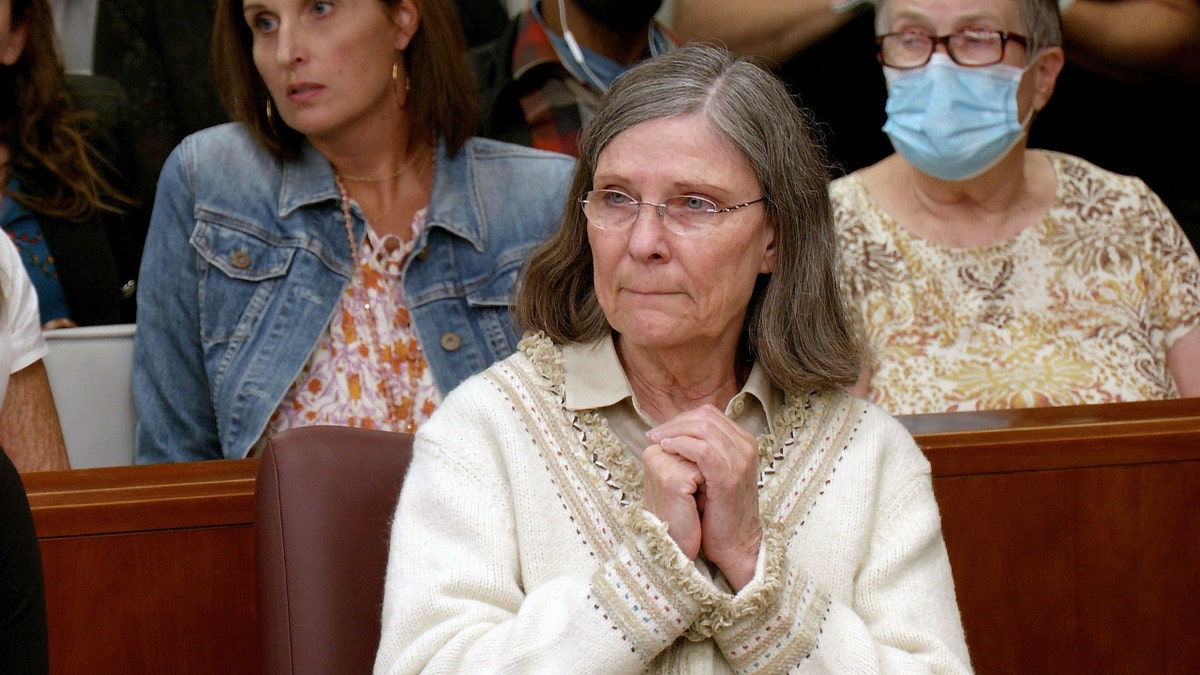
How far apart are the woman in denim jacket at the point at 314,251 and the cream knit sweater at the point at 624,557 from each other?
0.90 metres

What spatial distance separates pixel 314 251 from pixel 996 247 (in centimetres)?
127

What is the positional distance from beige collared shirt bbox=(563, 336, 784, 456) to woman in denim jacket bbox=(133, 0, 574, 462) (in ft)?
2.78

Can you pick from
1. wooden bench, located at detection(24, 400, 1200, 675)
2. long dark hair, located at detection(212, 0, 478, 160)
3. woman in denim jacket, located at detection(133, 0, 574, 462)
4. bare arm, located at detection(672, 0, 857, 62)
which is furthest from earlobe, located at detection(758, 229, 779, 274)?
bare arm, located at detection(672, 0, 857, 62)

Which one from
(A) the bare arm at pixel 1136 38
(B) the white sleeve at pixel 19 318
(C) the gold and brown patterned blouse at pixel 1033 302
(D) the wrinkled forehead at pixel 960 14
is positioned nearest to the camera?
(B) the white sleeve at pixel 19 318

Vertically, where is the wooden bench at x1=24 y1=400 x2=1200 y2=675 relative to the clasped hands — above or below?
below

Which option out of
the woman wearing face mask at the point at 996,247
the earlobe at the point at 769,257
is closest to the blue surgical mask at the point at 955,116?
the woman wearing face mask at the point at 996,247

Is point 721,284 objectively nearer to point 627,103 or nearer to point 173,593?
→ point 627,103

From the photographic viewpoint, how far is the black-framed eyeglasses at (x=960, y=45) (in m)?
2.96

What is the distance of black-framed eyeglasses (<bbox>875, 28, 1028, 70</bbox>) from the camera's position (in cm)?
296

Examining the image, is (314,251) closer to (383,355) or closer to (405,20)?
(383,355)

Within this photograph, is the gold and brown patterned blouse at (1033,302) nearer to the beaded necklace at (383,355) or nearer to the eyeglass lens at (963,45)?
the eyeglass lens at (963,45)

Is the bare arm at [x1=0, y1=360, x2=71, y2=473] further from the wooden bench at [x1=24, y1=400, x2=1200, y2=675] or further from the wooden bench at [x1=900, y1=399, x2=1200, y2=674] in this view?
the wooden bench at [x1=900, y1=399, x2=1200, y2=674]

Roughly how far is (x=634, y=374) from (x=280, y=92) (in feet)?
3.80

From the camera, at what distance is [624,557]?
63.2 inches
